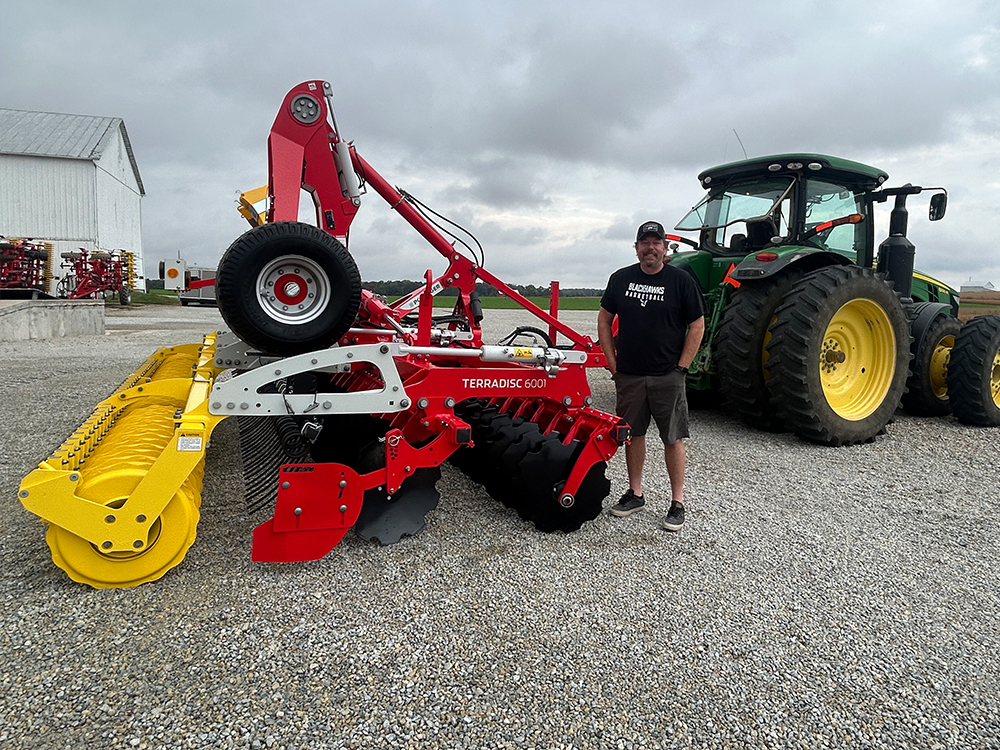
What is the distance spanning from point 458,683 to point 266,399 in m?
1.51

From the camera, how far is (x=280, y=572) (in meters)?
2.79

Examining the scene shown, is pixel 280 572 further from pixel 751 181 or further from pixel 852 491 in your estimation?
pixel 751 181

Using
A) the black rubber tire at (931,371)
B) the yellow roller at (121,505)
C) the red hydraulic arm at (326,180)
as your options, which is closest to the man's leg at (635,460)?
the red hydraulic arm at (326,180)

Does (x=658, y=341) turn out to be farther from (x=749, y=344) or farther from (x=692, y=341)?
(x=749, y=344)

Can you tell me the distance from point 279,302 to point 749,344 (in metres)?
3.70

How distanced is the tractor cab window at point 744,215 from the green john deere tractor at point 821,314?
11 millimetres

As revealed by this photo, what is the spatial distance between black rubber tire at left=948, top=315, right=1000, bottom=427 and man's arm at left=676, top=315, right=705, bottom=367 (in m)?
4.13

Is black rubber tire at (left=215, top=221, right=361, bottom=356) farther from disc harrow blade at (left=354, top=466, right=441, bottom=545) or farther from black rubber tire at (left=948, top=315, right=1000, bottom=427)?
black rubber tire at (left=948, top=315, right=1000, bottom=427)

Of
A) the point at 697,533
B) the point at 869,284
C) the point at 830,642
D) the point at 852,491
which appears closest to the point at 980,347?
the point at 869,284

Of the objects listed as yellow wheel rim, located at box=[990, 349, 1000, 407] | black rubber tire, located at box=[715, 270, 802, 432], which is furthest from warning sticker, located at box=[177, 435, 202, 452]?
yellow wheel rim, located at box=[990, 349, 1000, 407]

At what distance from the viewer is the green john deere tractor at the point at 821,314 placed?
5.06 metres

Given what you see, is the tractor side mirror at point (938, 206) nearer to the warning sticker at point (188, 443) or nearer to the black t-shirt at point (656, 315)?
the black t-shirt at point (656, 315)

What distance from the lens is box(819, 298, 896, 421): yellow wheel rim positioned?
5512 millimetres

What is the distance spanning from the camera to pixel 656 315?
3455mm
